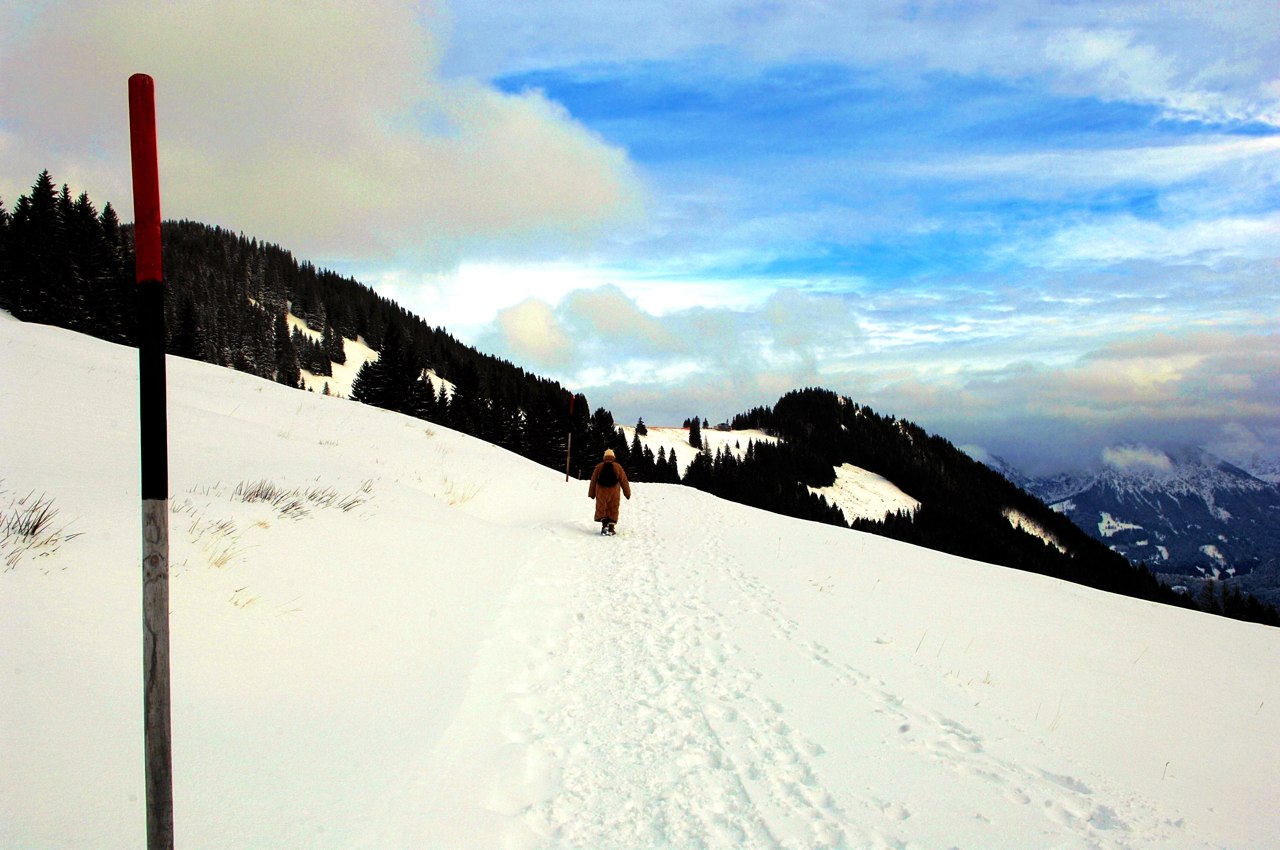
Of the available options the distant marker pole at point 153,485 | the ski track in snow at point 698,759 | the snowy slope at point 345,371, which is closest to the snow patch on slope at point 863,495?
the snowy slope at point 345,371

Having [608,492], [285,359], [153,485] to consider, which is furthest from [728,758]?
[285,359]

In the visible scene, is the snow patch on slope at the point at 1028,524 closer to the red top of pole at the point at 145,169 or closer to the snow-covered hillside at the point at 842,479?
the snow-covered hillside at the point at 842,479

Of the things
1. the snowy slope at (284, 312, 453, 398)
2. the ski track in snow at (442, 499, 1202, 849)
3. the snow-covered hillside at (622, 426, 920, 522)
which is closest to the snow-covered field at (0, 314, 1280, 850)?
the ski track in snow at (442, 499, 1202, 849)

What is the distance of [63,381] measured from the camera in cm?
1006

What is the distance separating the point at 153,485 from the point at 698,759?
3920 mm

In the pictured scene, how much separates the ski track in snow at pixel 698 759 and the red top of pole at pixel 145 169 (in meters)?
3.45

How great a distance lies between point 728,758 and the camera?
4297mm

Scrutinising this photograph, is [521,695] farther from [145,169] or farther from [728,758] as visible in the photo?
[145,169]

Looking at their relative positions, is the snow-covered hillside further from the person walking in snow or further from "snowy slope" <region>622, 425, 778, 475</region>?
the person walking in snow

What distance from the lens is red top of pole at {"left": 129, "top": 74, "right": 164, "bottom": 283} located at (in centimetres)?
204

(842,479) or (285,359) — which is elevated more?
(285,359)

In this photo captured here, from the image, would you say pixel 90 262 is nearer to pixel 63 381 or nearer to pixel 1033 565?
pixel 63 381

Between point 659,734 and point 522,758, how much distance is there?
112 centimetres

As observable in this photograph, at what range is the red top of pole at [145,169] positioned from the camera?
80.3 inches
